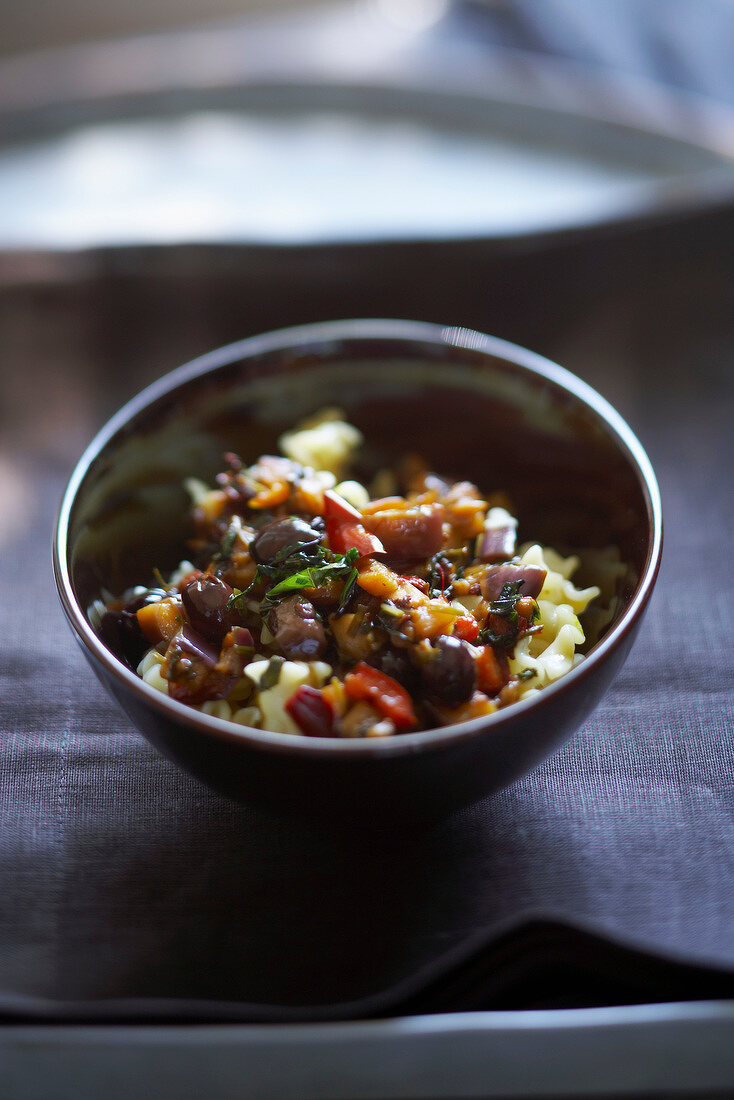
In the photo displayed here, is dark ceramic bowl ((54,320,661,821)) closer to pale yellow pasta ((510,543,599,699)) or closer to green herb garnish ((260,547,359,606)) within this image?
pale yellow pasta ((510,543,599,699))

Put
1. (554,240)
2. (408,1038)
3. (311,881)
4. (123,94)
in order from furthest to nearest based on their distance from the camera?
(123,94) < (554,240) < (311,881) < (408,1038)

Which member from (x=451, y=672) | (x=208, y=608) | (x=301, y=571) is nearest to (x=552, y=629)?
(x=451, y=672)

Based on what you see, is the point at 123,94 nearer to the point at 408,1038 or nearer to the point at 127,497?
the point at 127,497

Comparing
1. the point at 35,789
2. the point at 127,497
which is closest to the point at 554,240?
the point at 127,497

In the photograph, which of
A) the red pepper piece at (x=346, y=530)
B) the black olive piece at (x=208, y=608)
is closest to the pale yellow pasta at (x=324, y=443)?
the red pepper piece at (x=346, y=530)

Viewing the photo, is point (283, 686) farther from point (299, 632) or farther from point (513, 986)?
point (513, 986)

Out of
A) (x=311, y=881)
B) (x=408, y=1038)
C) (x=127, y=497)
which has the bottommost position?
(x=408, y=1038)

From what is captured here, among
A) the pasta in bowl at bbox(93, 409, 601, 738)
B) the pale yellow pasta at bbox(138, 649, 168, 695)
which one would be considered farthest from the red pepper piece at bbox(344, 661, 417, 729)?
the pale yellow pasta at bbox(138, 649, 168, 695)
